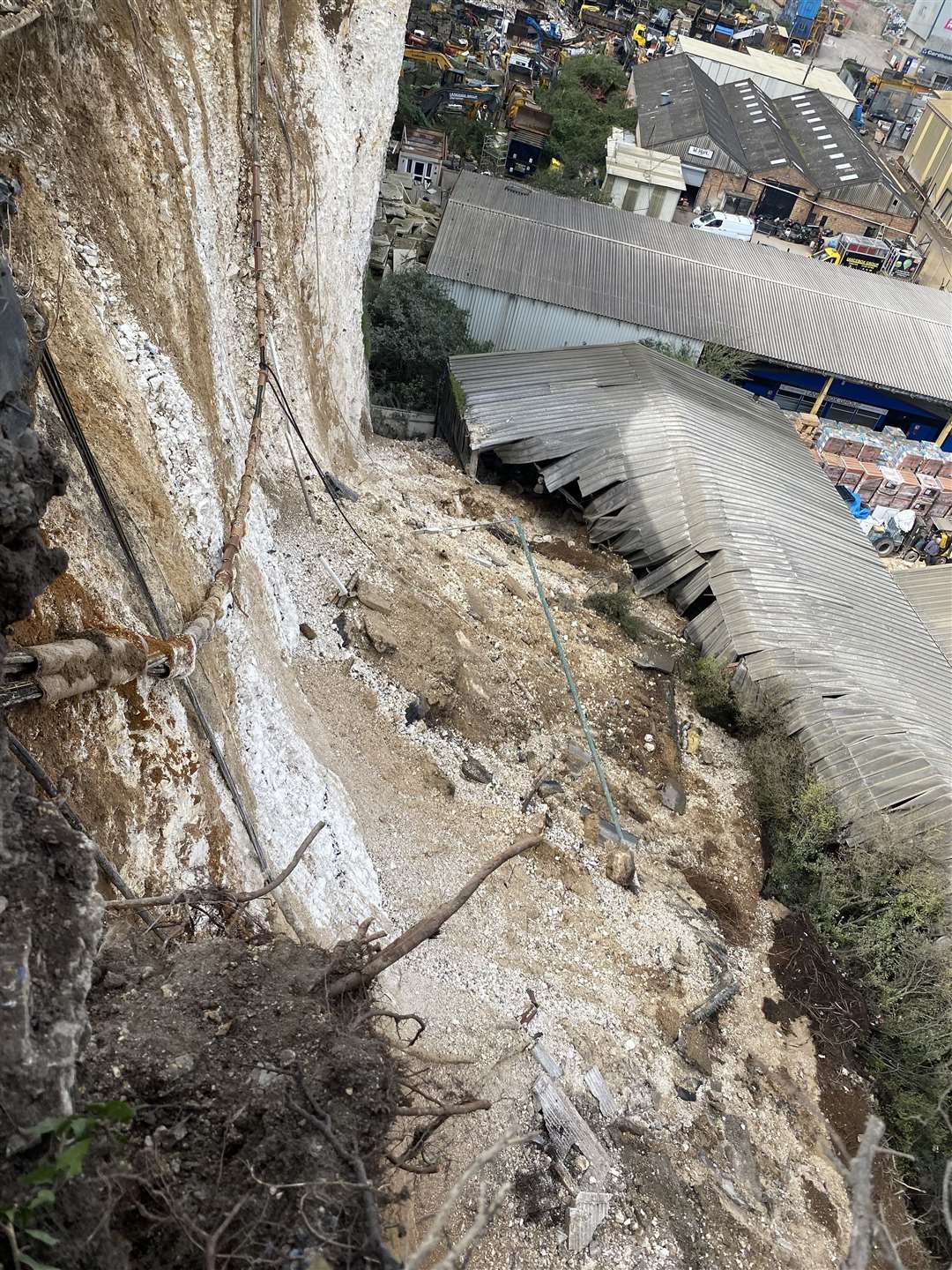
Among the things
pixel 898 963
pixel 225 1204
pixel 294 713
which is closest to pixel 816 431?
pixel 898 963

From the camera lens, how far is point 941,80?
5875cm

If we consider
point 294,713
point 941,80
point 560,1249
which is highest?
point 941,80

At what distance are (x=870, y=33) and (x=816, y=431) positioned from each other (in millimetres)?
71104

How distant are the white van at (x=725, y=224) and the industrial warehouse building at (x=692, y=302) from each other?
22.0 ft

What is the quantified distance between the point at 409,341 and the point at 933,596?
1586 cm

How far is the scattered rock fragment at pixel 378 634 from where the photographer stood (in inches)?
512

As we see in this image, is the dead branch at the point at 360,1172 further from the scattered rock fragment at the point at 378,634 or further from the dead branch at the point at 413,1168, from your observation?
the scattered rock fragment at the point at 378,634

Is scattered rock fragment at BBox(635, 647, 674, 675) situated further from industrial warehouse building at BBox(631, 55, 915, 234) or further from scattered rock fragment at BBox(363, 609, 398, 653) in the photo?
industrial warehouse building at BBox(631, 55, 915, 234)

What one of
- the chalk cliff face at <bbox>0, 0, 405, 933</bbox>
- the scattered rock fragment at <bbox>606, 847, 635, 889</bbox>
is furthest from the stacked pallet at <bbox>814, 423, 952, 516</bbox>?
the chalk cliff face at <bbox>0, 0, 405, 933</bbox>

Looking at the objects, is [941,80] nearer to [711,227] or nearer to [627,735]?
[711,227]

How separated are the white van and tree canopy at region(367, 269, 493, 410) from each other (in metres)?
19.8

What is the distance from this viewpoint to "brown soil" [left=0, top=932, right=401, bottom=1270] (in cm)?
363

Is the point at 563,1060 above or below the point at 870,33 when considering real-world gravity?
below

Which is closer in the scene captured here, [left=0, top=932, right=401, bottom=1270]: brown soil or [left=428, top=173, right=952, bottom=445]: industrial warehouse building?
[left=0, top=932, right=401, bottom=1270]: brown soil
